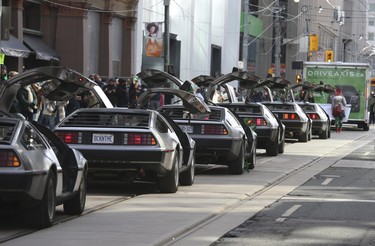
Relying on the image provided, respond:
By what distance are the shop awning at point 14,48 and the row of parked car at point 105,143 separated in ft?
36.5

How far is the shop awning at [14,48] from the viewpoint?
114 ft

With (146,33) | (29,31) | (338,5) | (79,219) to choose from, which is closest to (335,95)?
(146,33)

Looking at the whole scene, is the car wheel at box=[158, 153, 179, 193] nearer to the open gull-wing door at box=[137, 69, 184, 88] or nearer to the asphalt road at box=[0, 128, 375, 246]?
the asphalt road at box=[0, 128, 375, 246]

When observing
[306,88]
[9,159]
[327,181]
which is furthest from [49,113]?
[306,88]

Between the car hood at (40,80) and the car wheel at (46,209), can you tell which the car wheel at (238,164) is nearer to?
the car hood at (40,80)

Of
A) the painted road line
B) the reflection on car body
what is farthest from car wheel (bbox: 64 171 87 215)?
the painted road line

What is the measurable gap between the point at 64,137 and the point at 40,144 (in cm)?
393

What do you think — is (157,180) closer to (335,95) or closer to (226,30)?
(335,95)

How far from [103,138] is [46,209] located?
420 centimetres

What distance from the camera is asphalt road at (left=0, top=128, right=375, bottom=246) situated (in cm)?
1132

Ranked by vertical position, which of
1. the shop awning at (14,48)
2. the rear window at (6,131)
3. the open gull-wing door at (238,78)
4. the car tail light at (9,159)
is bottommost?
the car tail light at (9,159)

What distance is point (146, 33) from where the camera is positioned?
151ft

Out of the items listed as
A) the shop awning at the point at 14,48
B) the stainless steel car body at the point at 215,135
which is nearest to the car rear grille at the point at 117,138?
the stainless steel car body at the point at 215,135

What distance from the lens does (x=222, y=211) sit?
14.3 metres
